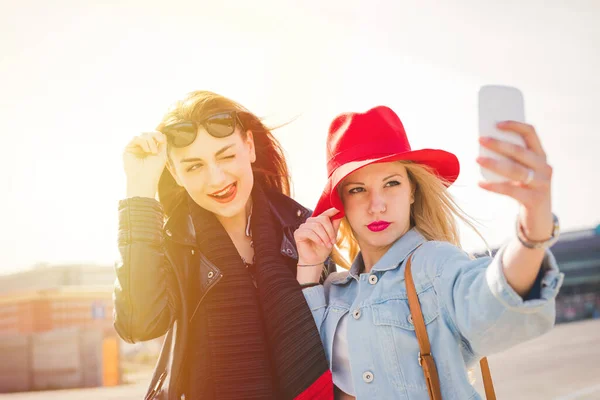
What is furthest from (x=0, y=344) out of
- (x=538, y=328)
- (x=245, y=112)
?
(x=538, y=328)

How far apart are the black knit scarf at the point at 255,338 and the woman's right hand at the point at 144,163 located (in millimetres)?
453

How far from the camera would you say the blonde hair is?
2.66m

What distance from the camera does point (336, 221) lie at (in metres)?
2.86

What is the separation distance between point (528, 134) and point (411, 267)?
1.00 meters

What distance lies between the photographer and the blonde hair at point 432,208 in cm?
266

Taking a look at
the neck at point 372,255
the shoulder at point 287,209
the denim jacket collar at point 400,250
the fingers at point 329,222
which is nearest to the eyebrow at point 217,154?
the shoulder at point 287,209

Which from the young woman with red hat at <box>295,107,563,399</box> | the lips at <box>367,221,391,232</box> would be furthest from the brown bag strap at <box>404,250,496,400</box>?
the lips at <box>367,221,391,232</box>

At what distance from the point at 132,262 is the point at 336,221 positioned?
1.03 metres

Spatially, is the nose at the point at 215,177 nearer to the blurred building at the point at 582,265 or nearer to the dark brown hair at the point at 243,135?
the dark brown hair at the point at 243,135

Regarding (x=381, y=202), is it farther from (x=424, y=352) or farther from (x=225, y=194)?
(x=225, y=194)

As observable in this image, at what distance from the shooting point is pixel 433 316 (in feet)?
7.03

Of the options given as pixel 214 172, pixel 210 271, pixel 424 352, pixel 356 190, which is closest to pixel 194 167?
pixel 214 172

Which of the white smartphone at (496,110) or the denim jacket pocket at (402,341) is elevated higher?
the white smartphone at (496,110)

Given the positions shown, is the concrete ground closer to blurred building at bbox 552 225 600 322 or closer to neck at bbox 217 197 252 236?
neck at bbox 217 197 252 236
